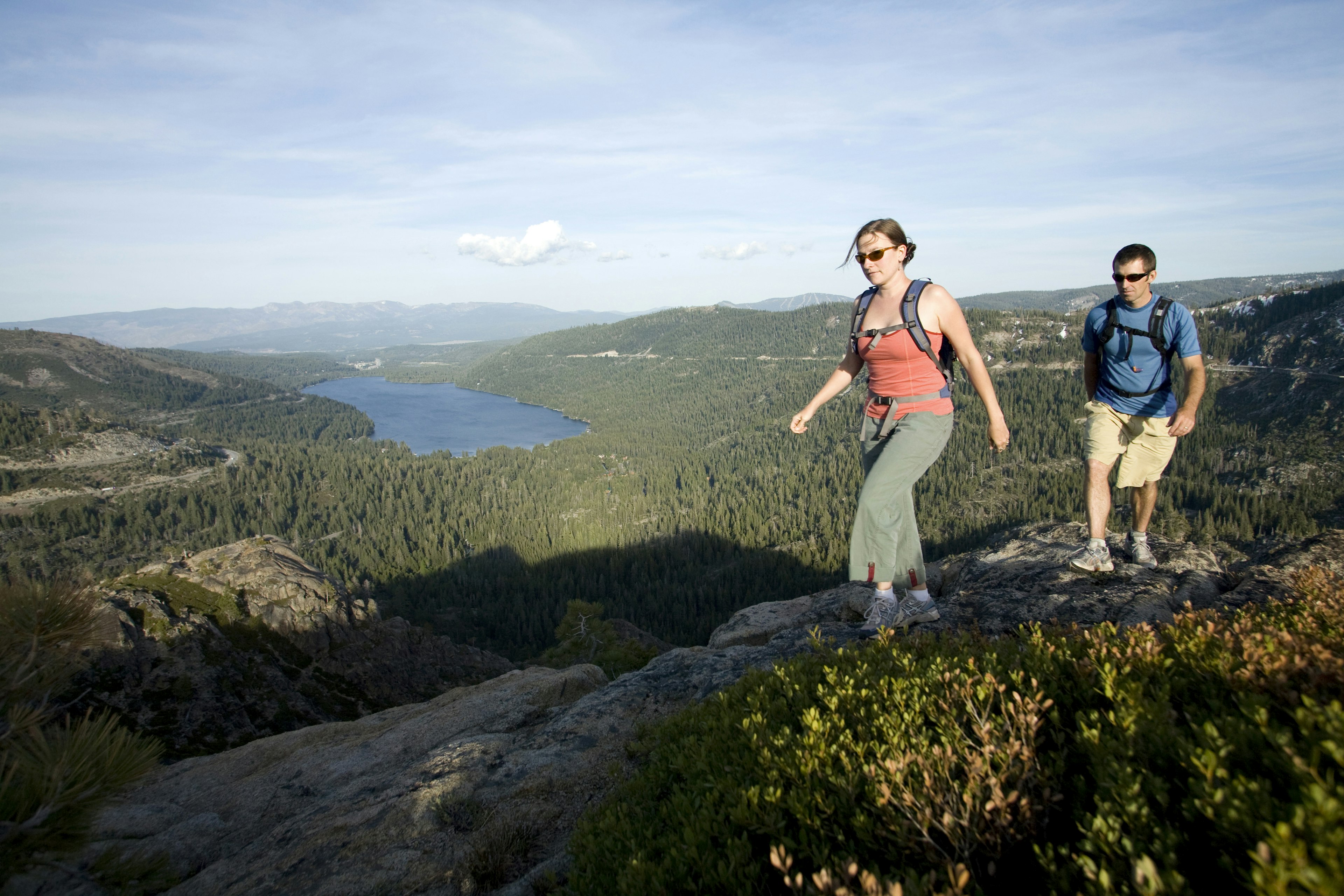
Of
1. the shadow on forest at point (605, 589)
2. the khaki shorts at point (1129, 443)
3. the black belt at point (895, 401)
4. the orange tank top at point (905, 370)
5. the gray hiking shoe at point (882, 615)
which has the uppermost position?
the orange tank top at point (905, 370)

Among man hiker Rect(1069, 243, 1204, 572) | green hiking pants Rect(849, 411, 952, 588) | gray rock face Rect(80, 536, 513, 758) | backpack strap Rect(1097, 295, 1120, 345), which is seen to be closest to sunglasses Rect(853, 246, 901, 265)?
green hiking pants Rect(849, 411, 952, 588)

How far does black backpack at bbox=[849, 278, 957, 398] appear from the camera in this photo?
222 inches

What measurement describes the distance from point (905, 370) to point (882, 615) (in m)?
2.61

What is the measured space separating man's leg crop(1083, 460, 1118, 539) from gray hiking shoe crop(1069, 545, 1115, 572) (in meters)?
0.18

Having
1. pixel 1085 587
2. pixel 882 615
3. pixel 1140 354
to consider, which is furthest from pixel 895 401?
pixel 1085 587

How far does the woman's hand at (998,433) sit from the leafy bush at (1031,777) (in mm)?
2076

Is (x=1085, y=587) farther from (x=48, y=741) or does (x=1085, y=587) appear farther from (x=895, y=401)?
(x=48, y=741)

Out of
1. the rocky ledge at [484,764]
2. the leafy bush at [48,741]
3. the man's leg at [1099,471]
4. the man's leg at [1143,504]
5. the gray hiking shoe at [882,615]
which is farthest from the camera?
the man's leg at [1143,504]

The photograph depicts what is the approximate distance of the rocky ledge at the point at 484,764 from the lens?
16.4ft

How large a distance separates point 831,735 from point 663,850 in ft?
3.80

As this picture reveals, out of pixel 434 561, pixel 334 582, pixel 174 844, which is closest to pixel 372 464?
pixel 434 561

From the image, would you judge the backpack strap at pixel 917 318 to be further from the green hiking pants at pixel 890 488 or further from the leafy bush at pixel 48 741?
the leafy bush at pixel 48 741

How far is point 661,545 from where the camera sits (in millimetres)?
98812

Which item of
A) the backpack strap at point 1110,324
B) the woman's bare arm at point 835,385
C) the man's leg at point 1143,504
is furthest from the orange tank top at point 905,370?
the man's leg at point 1143,504
